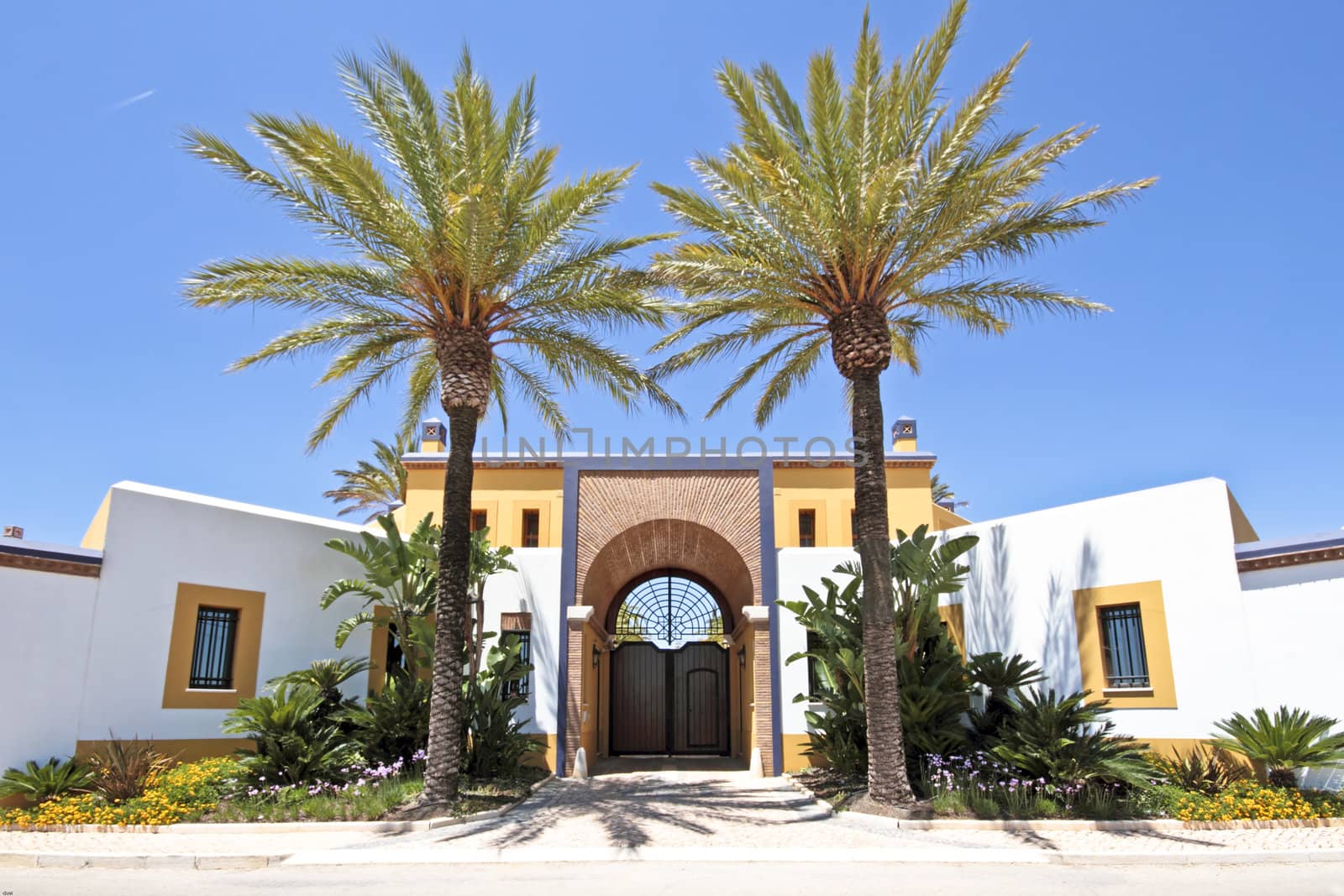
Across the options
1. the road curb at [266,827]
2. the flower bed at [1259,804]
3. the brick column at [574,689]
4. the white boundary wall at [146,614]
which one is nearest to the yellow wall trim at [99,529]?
the white boundary wall at [146,614]

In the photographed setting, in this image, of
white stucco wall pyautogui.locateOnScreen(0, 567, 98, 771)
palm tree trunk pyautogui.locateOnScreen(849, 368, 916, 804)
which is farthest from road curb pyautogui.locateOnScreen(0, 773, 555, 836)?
palm tree trunk pyautogui.locateOnScreen(849, 368, 916, 804)

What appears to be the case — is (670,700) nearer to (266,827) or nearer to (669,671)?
(669,671)

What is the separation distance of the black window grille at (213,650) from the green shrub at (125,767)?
137cm

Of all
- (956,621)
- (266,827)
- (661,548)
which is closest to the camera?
(266,827)

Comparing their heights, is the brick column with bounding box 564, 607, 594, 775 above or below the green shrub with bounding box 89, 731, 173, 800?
above

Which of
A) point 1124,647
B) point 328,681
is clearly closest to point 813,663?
point 1124,647

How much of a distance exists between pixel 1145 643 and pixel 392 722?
11.2 meters

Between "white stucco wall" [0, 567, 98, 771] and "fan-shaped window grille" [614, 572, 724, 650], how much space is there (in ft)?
41.0

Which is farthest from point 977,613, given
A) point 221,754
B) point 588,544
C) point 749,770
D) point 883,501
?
point 221,754

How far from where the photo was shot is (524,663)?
17.6 m

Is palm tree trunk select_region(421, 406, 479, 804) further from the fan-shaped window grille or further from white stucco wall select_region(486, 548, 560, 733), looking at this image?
the fan-shaped window grille

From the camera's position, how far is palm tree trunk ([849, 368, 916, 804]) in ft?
39.4

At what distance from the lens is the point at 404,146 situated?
40.2ft

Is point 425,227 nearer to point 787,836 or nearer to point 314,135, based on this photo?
point 314,135
